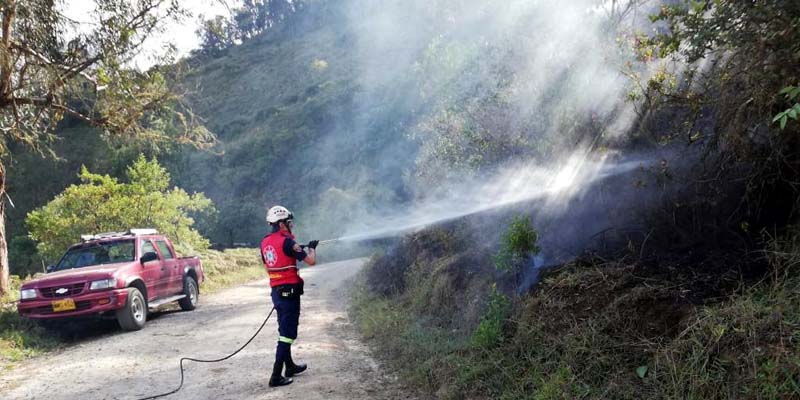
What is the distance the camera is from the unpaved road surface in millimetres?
5980

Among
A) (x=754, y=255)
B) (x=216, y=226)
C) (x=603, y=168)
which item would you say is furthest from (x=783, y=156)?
(x=216, y=226)

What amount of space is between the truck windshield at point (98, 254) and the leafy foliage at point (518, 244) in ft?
24.8

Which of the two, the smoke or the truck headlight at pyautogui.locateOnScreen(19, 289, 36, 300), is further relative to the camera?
the truck headlight at pyautogui.locateOnScreen(19, 289, 36, 300)

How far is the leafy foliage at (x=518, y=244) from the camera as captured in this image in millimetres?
6285

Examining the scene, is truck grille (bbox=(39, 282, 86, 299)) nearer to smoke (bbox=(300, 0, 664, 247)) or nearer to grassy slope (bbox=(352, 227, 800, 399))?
smoke (bbox=(300, 0, 664, 247))

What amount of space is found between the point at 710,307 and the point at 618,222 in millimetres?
2457

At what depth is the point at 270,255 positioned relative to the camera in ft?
21.5

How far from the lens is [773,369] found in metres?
3.36

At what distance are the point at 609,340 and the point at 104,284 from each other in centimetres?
817

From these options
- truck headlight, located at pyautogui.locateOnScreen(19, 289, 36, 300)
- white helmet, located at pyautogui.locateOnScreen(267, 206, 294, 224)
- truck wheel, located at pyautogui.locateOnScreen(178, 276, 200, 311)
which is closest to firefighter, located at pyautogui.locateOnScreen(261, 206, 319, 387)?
white helmet, located at pyautogui.locateOnScreen(267, 206, 294, 224)

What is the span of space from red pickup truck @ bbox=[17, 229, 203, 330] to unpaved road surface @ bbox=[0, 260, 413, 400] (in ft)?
1.68

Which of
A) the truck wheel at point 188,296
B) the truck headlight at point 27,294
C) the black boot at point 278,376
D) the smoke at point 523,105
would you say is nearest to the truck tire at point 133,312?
the truck headlight at point 27,294

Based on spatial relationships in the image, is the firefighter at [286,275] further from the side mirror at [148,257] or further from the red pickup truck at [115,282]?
the side mirror at [148,257]

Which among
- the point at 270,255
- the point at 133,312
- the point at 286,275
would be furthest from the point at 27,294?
the point at 286,275
